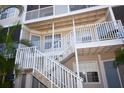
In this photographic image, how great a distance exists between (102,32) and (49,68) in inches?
142

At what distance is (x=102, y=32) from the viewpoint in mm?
8484

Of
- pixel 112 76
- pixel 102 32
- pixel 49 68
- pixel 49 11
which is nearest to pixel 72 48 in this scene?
pixel 49 68

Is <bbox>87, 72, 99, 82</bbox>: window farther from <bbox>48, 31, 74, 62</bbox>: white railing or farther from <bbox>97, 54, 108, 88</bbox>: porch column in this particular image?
<bbox>48, 31, 74, 62</bbox>: white railing

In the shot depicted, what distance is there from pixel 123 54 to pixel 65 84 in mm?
2999

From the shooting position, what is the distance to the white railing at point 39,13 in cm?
1209

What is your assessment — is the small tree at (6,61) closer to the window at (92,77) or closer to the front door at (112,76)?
the window at (92,77)

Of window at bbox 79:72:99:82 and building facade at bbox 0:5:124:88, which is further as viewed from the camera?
window at bbox 79:72:99:82

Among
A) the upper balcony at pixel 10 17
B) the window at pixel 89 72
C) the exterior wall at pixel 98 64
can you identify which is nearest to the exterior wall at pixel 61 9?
the upper balcony at pixel 10 17

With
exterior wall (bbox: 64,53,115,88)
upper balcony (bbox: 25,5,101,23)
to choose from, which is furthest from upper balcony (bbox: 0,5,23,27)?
exterior wall (bbox: 64,53,115,88)

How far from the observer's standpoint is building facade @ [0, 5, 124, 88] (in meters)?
7.80

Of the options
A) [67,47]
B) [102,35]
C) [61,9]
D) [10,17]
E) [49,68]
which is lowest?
[49,68]

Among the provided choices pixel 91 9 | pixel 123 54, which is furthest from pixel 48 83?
pixel 91 9

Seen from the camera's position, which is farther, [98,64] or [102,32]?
[98,64]

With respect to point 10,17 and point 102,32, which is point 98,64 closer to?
point 102,32
